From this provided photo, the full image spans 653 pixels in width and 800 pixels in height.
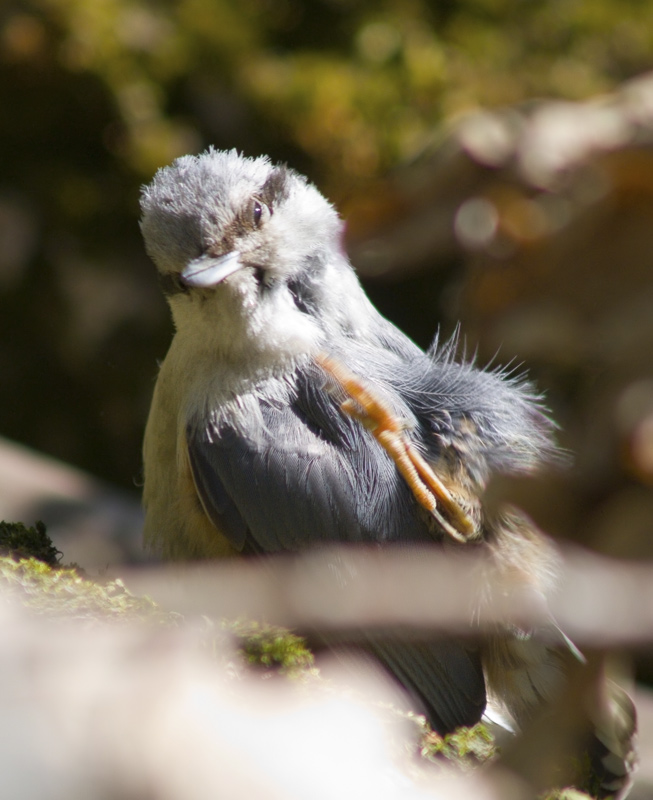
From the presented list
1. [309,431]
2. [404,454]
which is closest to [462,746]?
[404,454]

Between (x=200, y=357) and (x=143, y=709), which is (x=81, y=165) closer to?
(x=200, y=357)

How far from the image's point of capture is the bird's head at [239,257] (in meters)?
2.15

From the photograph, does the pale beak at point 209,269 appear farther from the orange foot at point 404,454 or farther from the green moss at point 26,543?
the green moss at point 26,543

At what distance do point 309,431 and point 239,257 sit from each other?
45 centimetres

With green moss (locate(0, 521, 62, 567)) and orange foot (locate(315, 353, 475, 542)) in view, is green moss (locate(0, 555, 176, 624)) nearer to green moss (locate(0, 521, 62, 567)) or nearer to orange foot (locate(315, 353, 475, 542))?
green moss (locate(0, 521, 62, 567))

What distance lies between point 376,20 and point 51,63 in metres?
1.54

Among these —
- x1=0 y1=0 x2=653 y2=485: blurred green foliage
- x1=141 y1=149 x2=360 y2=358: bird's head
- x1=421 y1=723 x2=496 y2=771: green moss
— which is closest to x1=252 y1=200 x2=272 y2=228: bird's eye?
x1=141 y1=149 x2=360 y2=358: bird's head

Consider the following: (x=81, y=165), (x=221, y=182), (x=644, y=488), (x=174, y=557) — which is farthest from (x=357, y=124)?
(x=644, y=488)

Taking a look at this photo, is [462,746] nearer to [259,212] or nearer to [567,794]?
[567,794]

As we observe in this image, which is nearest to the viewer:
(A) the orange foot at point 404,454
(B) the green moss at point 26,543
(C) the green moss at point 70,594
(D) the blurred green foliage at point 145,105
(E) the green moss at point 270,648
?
(C) the green moss at point 70,594

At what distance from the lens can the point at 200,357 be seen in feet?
7.50

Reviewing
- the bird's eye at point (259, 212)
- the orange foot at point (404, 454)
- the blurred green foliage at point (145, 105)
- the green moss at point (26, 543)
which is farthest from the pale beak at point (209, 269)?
the blurred green foliage at point (145, 105)

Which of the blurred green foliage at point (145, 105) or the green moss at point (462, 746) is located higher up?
the blurred green foliage at point (145, 105)

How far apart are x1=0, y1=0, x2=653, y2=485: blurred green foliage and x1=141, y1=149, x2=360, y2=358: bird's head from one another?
1.90 metres
